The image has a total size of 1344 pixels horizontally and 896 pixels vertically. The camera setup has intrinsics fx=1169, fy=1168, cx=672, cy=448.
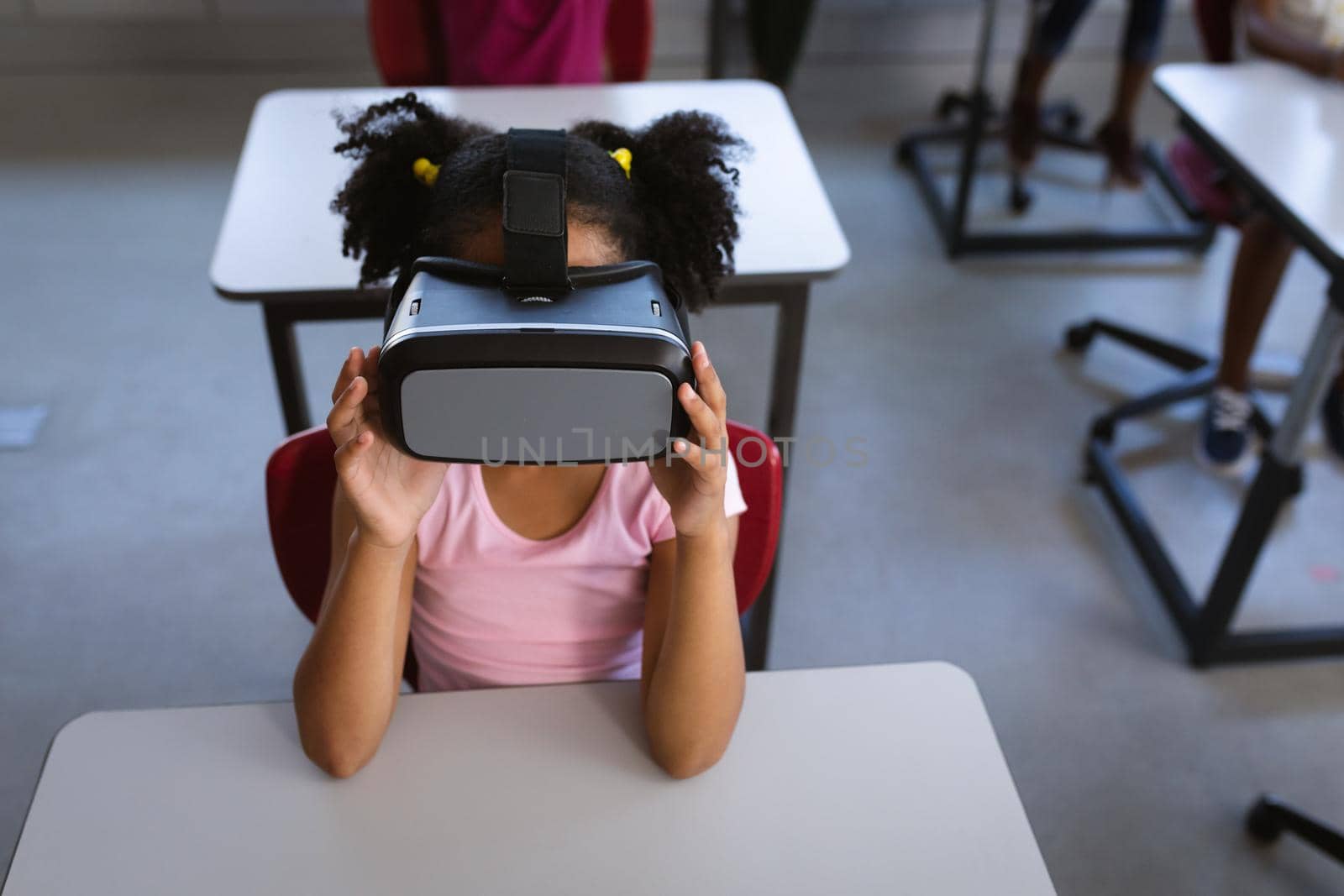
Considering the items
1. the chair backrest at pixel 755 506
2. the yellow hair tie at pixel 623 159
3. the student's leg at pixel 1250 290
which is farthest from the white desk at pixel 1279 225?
the yellow hair tie at pixel 623 159

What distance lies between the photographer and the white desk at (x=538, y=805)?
0.82 m

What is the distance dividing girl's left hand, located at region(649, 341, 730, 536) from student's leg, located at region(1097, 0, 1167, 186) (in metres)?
2.22

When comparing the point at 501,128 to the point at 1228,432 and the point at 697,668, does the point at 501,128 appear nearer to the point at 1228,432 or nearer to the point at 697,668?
the point at 697,668

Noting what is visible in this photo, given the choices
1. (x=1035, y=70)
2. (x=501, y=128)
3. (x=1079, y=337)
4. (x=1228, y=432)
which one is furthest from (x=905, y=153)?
(x=501, y=128)

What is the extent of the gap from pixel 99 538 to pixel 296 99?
31.8 inches

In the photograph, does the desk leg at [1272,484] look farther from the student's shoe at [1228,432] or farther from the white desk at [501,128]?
the white desk at [501,128]

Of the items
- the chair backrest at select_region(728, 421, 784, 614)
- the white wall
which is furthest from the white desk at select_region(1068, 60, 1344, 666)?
the white wall

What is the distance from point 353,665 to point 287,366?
26.7 inches

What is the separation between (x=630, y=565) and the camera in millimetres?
1009

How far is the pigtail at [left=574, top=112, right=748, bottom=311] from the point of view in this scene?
999mm

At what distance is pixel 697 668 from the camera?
883 millimetres

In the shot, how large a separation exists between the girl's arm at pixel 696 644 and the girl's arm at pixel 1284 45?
4.90 feet

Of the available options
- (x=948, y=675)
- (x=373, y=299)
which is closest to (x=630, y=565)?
(x=948, y=675)

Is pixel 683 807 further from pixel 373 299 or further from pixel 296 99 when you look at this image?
pixel 296 99
